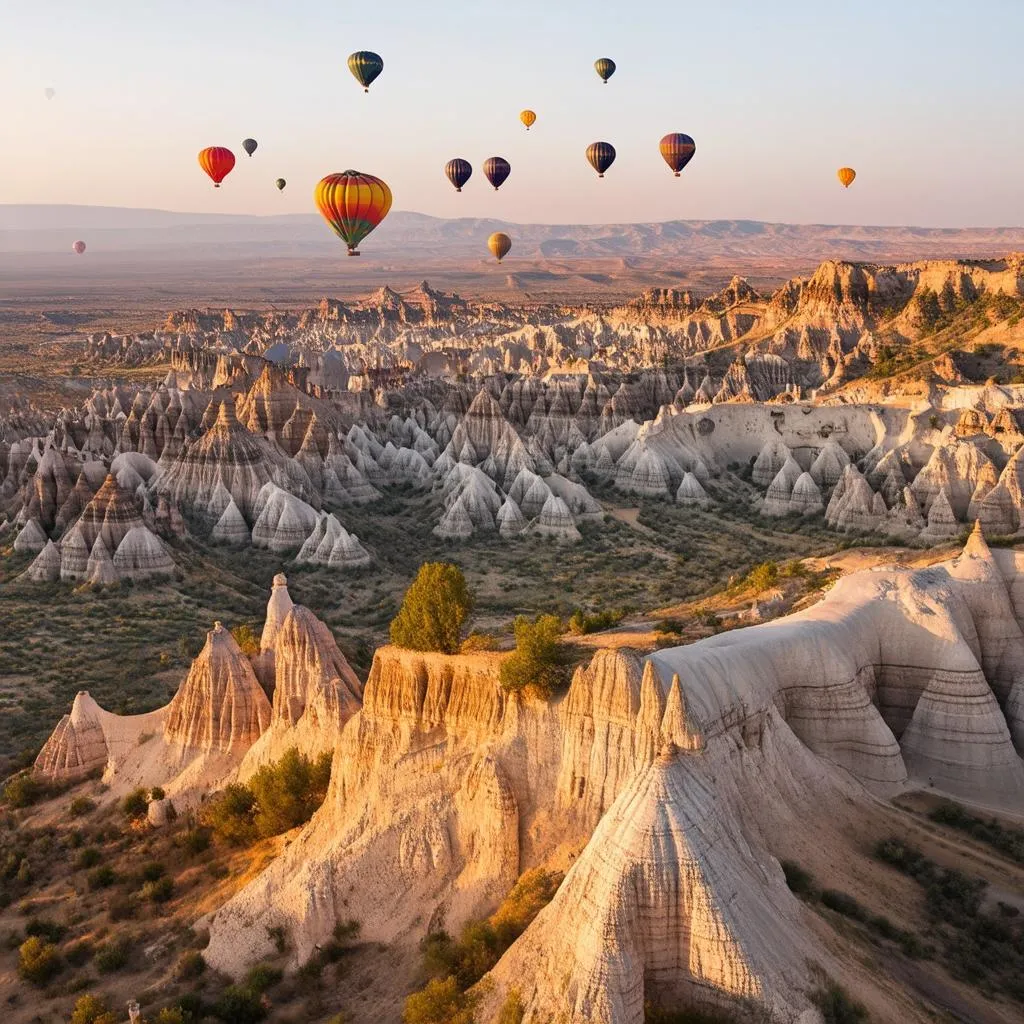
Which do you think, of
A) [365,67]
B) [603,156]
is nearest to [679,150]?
[603,156]

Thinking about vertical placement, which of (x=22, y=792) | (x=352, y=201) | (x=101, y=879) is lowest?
(x=101, y=879)

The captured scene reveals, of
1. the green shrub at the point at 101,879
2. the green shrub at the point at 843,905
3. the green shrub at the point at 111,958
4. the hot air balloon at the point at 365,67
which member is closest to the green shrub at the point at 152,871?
the green shrub at the point at 101,879

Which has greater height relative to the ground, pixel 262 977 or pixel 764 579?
pixel 764 579

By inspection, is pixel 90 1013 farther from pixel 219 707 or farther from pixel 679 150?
pixel 679 150

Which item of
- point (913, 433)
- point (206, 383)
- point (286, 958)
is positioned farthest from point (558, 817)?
point (206, 383)

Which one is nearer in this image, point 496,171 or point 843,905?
point 843,905

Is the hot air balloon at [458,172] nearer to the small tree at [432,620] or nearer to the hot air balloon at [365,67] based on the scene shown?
the hot air balloon at [365,67]
